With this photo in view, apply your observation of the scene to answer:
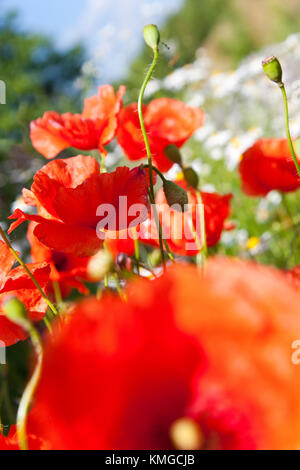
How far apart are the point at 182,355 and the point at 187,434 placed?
2cm

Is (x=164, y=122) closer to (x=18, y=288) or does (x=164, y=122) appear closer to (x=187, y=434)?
(x=18, y=288)

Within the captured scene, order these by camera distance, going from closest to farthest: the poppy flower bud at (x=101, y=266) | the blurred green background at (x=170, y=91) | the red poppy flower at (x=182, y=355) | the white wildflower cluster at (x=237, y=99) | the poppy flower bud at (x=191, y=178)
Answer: the red poppy flower at (x=182, y=355)
the poppy flower bud at (x=101, y=266)
the poppy flower bud at (x=191, y=178)
the blurred green background at (x=170, y=91)
the white wildflower cluster at (x=237, y=99)

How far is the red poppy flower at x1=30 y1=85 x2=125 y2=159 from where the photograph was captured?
452 millimetres

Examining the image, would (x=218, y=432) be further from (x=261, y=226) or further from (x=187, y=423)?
(x=261, y=226)

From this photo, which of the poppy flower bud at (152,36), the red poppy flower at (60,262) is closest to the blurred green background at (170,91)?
the poppy flower bud at (152,36)

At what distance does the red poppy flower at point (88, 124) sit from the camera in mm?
452

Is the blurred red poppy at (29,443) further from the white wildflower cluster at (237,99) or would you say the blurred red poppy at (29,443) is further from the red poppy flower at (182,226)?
the white wildflower cluster at (237,99)

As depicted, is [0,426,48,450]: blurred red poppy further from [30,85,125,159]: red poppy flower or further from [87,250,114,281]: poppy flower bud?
[30,85,125,159]: red poppy flower

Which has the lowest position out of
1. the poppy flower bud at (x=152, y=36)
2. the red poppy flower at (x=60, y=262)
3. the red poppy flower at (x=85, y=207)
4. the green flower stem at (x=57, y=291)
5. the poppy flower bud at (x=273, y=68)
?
the green flower stem at (x=57, y=291)

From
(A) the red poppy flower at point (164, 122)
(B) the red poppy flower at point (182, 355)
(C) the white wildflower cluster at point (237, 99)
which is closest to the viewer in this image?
(B) the red poppy flower at point (182, 355)

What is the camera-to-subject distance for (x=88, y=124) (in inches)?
18.0

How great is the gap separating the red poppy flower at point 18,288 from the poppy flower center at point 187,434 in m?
0.19

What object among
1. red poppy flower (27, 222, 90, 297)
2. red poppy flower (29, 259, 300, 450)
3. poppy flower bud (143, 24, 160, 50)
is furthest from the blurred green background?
red poppy flower (29, 259, 300, 450)
